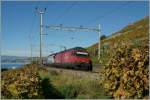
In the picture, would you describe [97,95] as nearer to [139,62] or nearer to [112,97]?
[112,97]

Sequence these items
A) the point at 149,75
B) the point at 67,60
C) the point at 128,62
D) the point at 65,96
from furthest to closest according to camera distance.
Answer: the point at 67,60, the point at 65,96, the point at 128,62, the point at 149,75

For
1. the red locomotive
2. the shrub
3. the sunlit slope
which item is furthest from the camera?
the sunlit slope

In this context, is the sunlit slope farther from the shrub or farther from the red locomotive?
the shrub

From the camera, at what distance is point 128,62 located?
13148 mm

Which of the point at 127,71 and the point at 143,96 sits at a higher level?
the point at 127,71

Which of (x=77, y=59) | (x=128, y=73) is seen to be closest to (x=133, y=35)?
(x=77, y=59)

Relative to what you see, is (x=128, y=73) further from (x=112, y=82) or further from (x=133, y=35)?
(x=133, y=35)

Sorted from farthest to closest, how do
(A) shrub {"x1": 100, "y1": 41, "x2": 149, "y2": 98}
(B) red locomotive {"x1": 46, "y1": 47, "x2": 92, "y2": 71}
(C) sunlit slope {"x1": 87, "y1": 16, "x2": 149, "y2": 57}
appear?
(C) sunlit slope {"x1": 87, "y1": 16, "x2": 149, "y2": 57} → (B) red locomotive {"x1": 46, "y1": 47, "x2": 92, "y2": 71} → (A) shrub {"x1": 100, "y1": 41, "x2": 149, "y2": 98}

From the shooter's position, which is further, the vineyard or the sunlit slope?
the sunlit slope

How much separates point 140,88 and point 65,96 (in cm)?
336

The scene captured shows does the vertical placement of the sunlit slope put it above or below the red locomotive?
above

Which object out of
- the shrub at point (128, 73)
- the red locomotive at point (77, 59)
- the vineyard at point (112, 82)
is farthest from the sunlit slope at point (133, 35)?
the shrub at point (128, 73)

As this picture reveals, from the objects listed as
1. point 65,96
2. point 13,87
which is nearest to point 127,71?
point 65,96

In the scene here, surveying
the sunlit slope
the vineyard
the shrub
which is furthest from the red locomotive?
the shrub
